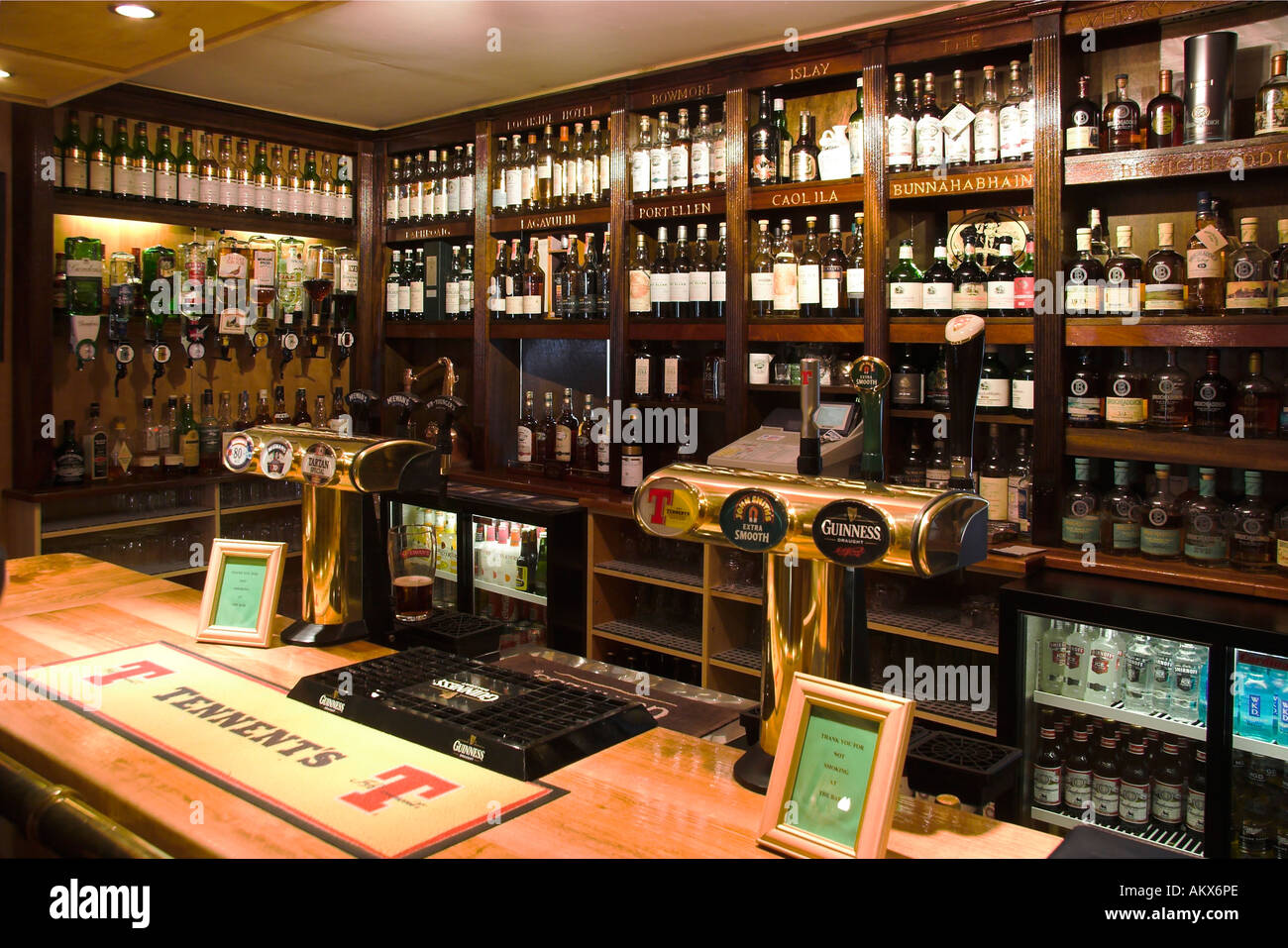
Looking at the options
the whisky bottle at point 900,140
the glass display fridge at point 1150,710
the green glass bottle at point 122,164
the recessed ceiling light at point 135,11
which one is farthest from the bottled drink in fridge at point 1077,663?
the green glass bottle at point 122,164

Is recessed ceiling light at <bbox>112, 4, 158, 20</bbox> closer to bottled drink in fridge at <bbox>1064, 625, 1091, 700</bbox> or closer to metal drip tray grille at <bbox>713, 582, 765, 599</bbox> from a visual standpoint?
metal drip tray grille at <bbox>713, 582, 765, 599</bbox>

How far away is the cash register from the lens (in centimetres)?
337

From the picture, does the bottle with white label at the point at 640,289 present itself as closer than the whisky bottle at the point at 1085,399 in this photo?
No

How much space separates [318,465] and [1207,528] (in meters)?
2.51

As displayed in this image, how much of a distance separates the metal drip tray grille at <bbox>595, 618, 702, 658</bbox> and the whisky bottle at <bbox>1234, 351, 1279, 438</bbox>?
6.71 feet

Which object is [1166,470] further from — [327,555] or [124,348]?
[124,348]

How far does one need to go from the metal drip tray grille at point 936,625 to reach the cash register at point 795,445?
53 centimetres

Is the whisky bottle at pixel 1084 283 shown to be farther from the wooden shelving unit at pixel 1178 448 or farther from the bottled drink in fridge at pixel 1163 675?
the bottled drink in fridge at pixel 1163 675

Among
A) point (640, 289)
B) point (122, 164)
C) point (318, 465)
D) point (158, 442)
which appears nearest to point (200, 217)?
point (122, 164)

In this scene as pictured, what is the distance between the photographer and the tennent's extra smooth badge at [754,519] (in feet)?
4.58

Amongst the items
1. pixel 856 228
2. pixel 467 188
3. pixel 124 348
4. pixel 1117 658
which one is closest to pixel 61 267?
pixel 124 348

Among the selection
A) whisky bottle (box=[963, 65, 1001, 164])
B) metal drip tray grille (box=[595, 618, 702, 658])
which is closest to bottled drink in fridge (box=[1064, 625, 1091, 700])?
metal drip tray grille (box=[595, 618, 702, 658])

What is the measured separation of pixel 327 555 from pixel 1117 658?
2.20 metres

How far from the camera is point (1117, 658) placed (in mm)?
2928
